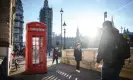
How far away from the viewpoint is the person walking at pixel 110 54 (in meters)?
4.09

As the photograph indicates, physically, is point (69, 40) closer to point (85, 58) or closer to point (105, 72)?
point (85, 58)

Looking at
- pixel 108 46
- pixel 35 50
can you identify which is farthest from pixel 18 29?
pixel 108 46

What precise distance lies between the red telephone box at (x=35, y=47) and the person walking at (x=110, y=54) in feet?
26.8

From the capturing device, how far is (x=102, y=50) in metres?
4.16

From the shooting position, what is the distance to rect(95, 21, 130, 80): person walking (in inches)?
161

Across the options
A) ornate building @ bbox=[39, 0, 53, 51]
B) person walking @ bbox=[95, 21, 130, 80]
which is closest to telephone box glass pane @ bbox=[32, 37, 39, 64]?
person walking @ bbox=[95, 21, 130, 80]

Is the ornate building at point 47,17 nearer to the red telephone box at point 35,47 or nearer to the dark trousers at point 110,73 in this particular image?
the red telephone box at point 35,47

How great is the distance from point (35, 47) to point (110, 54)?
8.30 meters

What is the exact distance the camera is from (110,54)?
162 inches

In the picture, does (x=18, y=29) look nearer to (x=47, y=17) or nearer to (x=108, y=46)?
(x=47, y=17)

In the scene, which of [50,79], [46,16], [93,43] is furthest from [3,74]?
[46,16]

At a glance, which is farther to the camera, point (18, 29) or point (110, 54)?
point (18, 29)

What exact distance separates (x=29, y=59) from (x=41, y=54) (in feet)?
2.53

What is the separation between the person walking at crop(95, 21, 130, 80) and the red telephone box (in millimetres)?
8161
